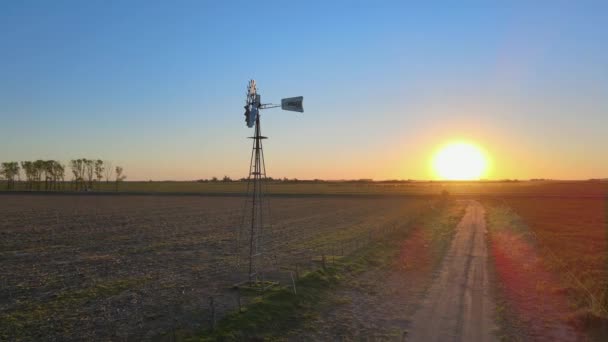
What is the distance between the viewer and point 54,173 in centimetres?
18275

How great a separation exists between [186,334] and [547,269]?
61.3ft

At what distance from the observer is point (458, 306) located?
16.3 meters

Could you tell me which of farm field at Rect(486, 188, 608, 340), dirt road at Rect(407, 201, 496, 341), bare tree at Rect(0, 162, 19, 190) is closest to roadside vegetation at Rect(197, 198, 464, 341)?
dirt road at Rect(407, 201, 496, 341)

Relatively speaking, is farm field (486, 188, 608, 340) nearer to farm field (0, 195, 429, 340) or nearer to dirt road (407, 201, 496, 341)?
dirt road (407, 201, 496, 341)

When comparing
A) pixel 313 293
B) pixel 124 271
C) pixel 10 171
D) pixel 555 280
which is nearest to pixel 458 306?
pixel 313 293

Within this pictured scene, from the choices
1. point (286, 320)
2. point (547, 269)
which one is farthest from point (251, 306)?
point (547, 269)

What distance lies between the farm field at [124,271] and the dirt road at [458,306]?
6638 millimetres

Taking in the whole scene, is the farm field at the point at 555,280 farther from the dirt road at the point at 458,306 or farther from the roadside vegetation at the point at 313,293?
the roadside vegetation at the point at 313,293

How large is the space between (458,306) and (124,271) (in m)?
15.5

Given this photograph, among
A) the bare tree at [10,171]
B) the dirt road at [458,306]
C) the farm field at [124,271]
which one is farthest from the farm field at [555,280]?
the bare tree at [10,171]

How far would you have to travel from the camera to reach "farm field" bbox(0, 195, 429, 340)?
1416 cm

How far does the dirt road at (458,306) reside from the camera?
13406 mm

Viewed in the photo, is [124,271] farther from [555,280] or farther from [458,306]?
[555,280]

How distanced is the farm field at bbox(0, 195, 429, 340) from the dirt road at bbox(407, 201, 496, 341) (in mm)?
6638
